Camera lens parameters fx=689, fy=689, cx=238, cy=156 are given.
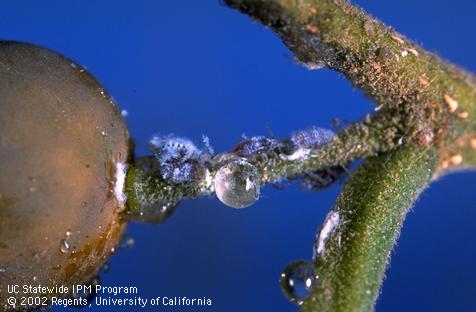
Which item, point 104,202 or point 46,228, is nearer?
point 46,228

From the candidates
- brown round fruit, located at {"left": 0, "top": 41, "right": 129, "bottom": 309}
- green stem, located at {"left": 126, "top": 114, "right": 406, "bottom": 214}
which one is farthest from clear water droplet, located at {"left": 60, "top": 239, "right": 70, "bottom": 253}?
green stem, located at {"left": 126, "top": 114, "right": 406, "bottom": 214}

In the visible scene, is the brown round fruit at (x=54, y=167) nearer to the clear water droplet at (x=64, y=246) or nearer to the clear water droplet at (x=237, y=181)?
the clear water droplet at (x=64, y=246)

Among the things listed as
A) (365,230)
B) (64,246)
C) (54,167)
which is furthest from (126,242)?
(365,230)

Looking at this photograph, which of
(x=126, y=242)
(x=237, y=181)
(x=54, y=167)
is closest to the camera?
(x=54, y=167)

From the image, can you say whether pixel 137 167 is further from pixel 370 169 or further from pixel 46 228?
pixel 370 169

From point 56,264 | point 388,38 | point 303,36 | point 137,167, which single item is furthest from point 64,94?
point 388,38

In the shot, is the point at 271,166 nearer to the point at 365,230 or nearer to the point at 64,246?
the point at 365,230
